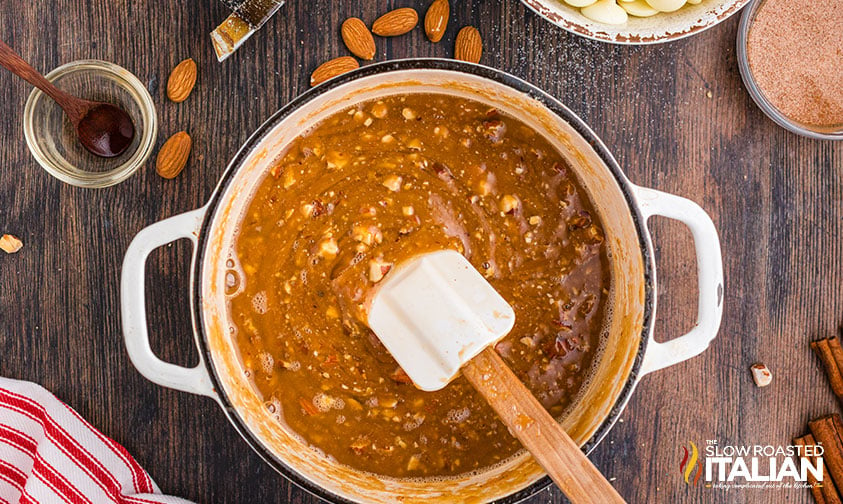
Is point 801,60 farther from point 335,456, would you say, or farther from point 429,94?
point 335,456

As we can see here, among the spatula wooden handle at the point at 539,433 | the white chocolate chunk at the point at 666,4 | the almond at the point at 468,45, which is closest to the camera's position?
the spatula wooden handle at the point at 539,433

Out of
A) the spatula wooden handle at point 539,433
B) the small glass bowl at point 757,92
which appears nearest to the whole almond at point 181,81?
the spatula wooden handle at point 539,433

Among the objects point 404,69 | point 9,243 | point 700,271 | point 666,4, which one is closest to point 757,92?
point 666,4

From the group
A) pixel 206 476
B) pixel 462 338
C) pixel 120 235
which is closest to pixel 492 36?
pixel 462 338

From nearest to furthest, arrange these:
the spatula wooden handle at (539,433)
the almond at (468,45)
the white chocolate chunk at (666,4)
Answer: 1. the spatula wooden handle at (539,433)
2. the white chocolate chunk at (666,4)
3. the almond at (468,45)

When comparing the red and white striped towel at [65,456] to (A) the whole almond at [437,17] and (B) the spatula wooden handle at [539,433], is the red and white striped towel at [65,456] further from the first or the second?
(A) the whole almond at [437,17]

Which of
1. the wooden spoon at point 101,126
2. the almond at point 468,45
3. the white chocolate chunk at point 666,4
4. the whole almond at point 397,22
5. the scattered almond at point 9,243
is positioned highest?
the scattered almond at point 9,243

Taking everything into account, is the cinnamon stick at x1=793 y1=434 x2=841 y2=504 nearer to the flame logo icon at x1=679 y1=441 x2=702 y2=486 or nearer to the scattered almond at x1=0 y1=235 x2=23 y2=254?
the flame logo icon at x1=679 y1=441 x2=702 y2=486
